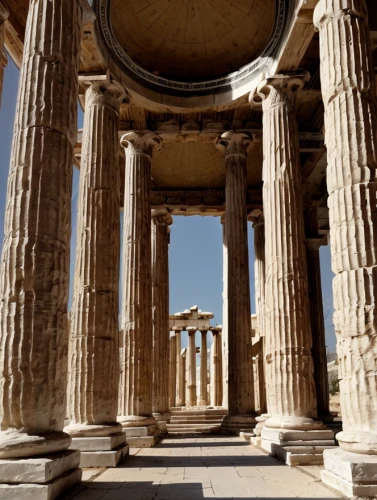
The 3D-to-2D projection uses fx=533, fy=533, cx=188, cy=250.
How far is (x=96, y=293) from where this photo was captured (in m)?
14.8

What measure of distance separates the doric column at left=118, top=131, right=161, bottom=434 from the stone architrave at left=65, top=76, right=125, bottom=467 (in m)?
3.91

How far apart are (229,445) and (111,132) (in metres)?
10.8

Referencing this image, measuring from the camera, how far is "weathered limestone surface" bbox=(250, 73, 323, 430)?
565 inches

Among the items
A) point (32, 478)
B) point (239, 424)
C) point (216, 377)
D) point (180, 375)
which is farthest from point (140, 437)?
Result: point (180, 375)

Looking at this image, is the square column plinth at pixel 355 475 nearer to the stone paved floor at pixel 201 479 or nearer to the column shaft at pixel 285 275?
the stone paved floor at pixel 201 479

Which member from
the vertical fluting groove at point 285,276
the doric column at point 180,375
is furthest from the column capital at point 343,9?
the doric column at point 180,375

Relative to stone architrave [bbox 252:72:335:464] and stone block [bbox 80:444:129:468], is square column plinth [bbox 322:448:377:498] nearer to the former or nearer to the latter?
stone architrave [bbox 252:72:335:464]

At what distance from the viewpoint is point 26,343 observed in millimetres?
9039

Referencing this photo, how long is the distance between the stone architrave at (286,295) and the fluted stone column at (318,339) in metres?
10.4

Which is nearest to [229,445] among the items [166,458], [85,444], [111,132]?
[166,458]

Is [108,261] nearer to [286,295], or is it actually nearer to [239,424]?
[286,295]

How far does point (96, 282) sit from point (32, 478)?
7.39 metres

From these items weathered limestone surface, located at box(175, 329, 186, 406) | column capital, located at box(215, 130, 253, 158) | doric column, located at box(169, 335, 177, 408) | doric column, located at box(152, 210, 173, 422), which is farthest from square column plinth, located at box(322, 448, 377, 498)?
weathered limestone surface, located at box(175, 329, 186, 406)

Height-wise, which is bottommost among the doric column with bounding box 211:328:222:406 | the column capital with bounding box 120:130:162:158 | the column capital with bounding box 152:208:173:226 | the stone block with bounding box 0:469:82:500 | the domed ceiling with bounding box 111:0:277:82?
the stone block with bounding box 0:469:82:500
